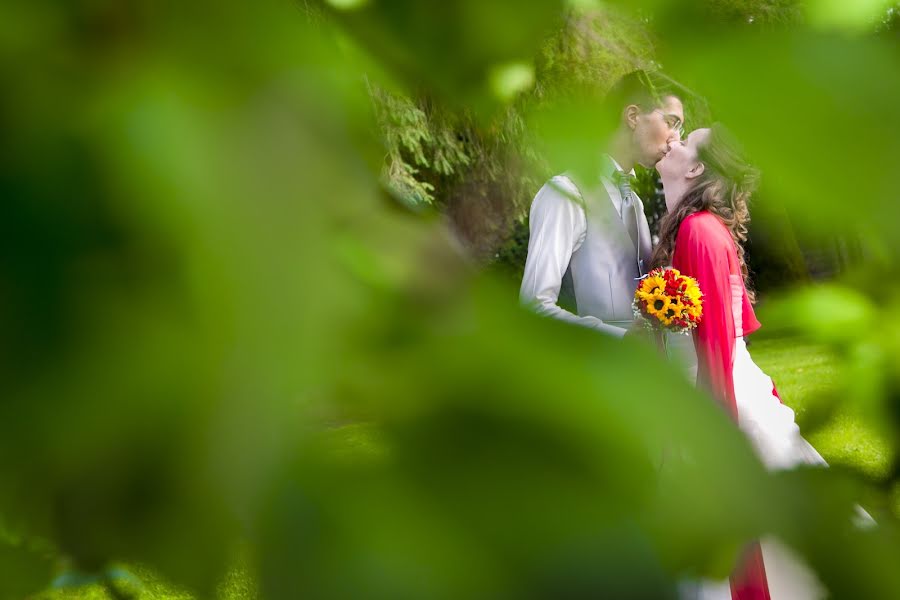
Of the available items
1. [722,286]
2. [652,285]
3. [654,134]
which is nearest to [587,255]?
[722,286]

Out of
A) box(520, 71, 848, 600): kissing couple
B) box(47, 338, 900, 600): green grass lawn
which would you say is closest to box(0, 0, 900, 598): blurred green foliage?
box(47, 338, 900, 600): green grass lawn

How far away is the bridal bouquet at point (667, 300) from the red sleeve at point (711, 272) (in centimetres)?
20

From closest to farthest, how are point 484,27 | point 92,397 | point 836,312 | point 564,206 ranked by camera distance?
point 92,397, point 484,27, point 836,312, point 564,206

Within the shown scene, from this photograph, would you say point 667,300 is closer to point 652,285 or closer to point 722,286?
point 652,285

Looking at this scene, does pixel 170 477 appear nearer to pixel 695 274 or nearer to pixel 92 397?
pixel 92 397

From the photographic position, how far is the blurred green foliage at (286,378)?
0.34 feet

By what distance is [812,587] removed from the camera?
0.41ft

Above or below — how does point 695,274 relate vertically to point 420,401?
above

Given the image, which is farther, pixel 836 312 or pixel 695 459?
pixel 836 312

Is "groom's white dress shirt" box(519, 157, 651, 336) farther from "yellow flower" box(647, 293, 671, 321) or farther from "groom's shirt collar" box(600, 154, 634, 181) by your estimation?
"groom's shirt collar" box(600, 154, 634, 181)

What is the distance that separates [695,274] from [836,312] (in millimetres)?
1437

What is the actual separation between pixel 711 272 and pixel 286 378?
197cm

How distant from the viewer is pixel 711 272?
194 cm

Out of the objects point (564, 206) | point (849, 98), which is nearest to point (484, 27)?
point (849, 98)
